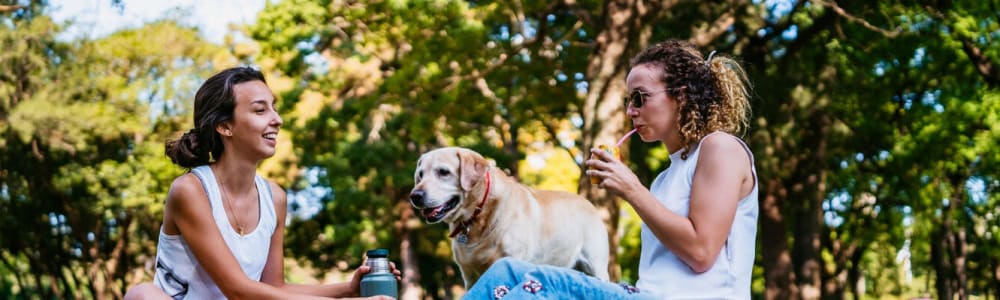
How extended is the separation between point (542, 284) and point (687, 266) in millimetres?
543

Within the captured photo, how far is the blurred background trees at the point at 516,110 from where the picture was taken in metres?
20.0

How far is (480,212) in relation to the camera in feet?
24.8

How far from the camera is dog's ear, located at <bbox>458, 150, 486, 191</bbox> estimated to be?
24.7ft

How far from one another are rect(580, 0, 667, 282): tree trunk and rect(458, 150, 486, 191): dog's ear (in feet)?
24.3

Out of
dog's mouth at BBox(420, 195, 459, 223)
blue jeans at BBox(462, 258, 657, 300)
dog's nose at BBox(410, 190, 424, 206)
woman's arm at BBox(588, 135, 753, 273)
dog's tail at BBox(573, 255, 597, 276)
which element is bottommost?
blue jeans at BBox(462, 258, 657, 300)

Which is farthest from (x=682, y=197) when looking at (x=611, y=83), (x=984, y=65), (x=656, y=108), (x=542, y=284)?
(x=984, y=65)

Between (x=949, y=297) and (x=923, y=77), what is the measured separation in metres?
10.4

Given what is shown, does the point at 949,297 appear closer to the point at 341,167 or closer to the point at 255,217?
the point at 341,167

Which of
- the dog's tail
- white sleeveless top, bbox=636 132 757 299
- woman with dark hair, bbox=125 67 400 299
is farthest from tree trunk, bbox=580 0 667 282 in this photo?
white sleeveless top, bbox=636 132 757 299

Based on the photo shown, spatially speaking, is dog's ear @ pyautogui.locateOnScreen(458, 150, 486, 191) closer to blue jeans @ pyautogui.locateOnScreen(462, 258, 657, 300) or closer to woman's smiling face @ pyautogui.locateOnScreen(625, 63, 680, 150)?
woman's smiling face @ pyautogui.locateOnScreen(625, 63, 680, 150)

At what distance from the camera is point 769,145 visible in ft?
72.2

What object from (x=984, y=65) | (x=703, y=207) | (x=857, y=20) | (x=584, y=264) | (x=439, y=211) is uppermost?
(x=857, y=20)

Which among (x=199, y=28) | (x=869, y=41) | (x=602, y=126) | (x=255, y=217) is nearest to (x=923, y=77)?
(x=869, y=41)

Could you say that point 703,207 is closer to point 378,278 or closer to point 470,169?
point 378,278
